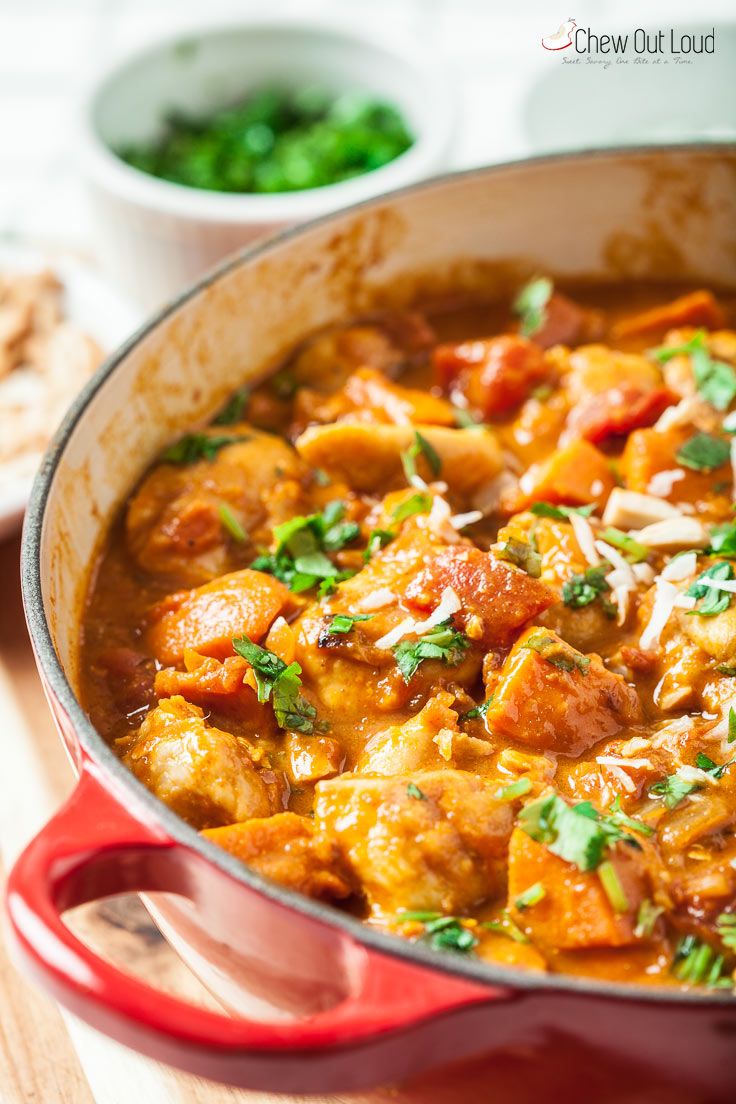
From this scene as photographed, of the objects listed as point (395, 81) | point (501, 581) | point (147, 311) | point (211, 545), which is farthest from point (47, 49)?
point (501, 581)

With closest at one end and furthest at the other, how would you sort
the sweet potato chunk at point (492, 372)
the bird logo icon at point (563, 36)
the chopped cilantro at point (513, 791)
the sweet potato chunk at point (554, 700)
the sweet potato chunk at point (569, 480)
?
the chopped cilantro at point (513, 791) < the sweet potato chunk at point (554, 700) < the sweet potato chunk at point (569, 480) < the sweet potato chunk at point (492, 372) < the bird logo icon at point (563, 36)

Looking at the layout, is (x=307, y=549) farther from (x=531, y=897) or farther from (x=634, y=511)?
(x=531, y=897)

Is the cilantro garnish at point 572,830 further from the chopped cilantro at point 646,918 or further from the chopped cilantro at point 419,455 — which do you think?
the chopped cilantro at point 419,455

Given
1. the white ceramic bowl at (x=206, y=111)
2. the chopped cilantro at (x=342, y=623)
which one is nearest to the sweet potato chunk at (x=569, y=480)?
the chopped cilantro at (x=342, y=623)

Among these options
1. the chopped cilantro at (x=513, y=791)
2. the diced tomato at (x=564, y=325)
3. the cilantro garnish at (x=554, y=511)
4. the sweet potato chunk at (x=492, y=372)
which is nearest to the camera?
→ the chopped cilantro at (x=513, y=791)

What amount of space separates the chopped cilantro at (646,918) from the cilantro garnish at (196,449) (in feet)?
5.11

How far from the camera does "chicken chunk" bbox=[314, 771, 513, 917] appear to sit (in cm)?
212

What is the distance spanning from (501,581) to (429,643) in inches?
7.7

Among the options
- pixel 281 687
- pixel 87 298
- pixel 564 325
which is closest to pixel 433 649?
pixel 281 687

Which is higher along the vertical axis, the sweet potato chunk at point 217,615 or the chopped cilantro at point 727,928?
the sweet potato chunk at point 217,615

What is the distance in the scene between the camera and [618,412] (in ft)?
10.5

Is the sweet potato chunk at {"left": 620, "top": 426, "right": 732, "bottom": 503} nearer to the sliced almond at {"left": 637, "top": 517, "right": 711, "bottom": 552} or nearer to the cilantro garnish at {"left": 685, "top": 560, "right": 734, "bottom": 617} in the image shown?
the sliced almond at {"left": 637, "top": 517, "right": 711, "bottom": 552}

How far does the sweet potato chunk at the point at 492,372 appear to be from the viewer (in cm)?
335

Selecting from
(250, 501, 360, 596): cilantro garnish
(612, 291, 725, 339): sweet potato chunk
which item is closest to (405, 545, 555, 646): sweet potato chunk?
(250, 501, 360, 596): cilantro garnish
